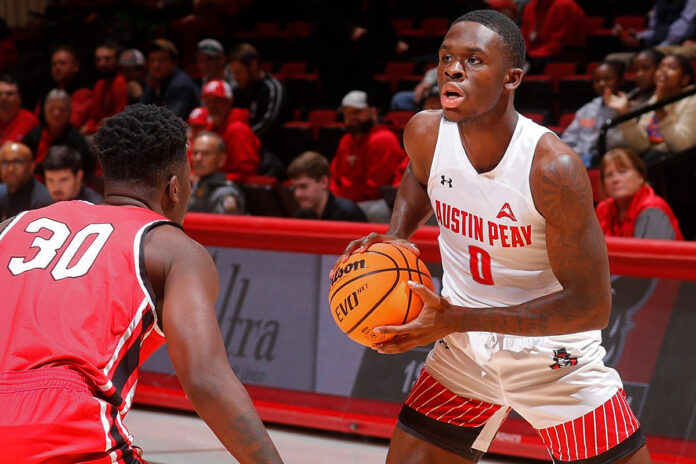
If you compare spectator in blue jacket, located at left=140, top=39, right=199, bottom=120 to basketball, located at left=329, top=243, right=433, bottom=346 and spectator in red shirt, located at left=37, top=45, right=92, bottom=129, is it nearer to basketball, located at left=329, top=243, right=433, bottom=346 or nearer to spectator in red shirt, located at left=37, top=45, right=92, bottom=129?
spectator in red shirt, located at left=37, top=45, right=92, bottom=129

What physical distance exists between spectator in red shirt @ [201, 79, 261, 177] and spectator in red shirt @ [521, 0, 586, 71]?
10.6 ft

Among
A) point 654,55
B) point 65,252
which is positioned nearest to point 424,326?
point 65,252

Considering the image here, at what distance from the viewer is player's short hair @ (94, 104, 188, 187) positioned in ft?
7.95

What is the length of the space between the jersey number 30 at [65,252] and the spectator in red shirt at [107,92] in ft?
26.4

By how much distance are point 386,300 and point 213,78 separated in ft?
22.9

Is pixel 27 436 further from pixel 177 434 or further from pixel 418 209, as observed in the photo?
pixel 177 434

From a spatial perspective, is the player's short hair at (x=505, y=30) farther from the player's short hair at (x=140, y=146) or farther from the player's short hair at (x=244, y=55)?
the player's short hair at (x=244, y=55)

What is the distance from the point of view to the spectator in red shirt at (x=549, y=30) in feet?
30.8

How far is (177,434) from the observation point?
5.35 metres

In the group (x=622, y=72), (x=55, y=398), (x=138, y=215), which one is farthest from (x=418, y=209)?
(x=622, y=72)

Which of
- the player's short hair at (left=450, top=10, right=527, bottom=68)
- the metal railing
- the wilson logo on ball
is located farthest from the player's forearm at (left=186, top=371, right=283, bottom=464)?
the metal railing

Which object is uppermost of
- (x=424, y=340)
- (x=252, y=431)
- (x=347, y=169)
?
(x=252, y=431)

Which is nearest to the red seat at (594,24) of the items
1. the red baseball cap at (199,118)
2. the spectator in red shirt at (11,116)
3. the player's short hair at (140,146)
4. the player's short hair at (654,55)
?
the player's short hair at (654,55)

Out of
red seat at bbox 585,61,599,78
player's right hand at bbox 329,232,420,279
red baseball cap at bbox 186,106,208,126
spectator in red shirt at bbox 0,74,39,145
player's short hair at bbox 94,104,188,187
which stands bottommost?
spectator in red shirt at bbox 0,74,39,145
